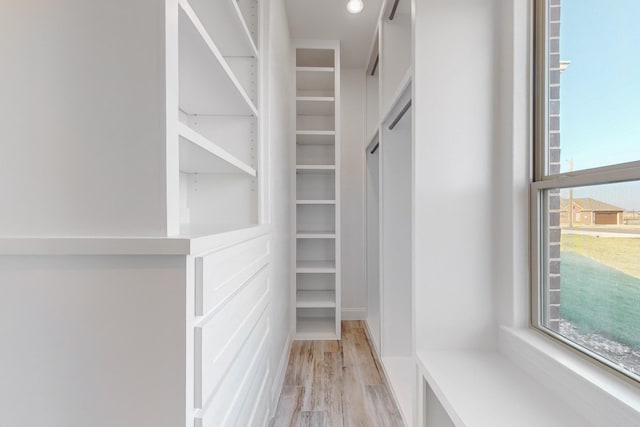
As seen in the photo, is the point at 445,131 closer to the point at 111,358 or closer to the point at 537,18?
the point at 537,18

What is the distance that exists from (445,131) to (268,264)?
108 centimetres

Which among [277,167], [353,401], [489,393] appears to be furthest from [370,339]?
[489,393]

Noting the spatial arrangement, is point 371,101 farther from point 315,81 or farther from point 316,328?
point 316,328

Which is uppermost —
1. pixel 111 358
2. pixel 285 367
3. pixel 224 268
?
pixel 224 268

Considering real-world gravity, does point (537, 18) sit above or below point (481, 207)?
above

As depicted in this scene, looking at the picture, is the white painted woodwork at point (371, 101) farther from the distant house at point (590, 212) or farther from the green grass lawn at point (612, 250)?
the green grass lawn at point (612, 250)

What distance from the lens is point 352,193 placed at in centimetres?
344

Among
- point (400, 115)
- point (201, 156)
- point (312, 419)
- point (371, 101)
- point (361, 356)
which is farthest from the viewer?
point (371, 101)

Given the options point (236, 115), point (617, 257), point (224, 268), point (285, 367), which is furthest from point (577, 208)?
point (285, 367)

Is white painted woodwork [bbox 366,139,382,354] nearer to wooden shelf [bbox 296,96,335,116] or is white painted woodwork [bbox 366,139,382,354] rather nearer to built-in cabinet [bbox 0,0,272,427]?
wooden shelf [bbox 296,96,335,116]

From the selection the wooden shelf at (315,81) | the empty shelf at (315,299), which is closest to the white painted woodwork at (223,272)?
the empty shelf at (315,299)

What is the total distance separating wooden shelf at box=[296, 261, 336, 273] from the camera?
292 centimetres

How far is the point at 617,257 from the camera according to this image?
0.90 m

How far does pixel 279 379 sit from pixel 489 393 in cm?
143
